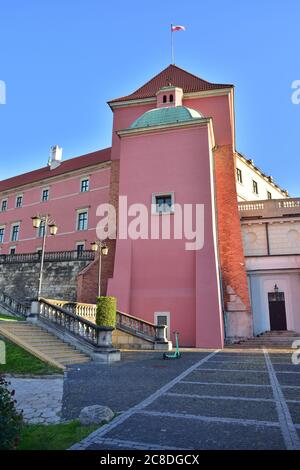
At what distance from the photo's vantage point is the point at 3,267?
31516mm

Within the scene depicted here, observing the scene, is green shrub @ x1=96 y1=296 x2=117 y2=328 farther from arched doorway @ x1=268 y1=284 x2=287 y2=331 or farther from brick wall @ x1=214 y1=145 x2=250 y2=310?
arched doorway @ x1=268 y1=284 x2=287 y2=331

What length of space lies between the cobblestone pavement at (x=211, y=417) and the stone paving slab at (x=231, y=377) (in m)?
0.03

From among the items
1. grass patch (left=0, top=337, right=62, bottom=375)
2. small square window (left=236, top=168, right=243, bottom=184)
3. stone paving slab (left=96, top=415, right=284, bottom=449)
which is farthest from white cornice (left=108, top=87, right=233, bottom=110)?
stone paving slab (left=96, top=415, right=284, bottom=449)

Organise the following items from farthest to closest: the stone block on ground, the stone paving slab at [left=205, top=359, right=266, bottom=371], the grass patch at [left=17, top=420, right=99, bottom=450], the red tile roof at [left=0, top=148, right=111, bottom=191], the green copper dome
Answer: the red tile roof at [left=0, top=148, right=111, bottom=191]
the green copper dome
the stone paving slab at [left=205, top=359, right=266, bottom=371]
the stone block on ground
the grass patch at [left=17, top=420, right=99, bottom=450]

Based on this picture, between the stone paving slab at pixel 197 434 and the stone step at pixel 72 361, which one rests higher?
the stone paving slab at pixel 197 434

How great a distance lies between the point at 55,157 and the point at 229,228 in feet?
94.9

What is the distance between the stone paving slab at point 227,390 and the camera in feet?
23.0

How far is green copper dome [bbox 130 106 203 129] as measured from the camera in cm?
2375

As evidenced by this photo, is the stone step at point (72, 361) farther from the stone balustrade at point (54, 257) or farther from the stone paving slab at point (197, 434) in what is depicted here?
the stone balustrade at point (54, 257)

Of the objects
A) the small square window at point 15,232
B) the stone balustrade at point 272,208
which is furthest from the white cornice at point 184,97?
the small square window at point 15,232

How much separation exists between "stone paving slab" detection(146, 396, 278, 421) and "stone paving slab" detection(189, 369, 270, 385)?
7.08 feet

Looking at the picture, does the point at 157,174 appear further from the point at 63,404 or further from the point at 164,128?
the point at 63,404

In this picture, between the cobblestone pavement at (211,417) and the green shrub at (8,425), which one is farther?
the cobblestone pavement at (211,417)

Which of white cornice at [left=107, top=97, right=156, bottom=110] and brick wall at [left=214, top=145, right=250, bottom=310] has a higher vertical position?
white cornice at [left=107, top=97, right=156, bottom=110]
